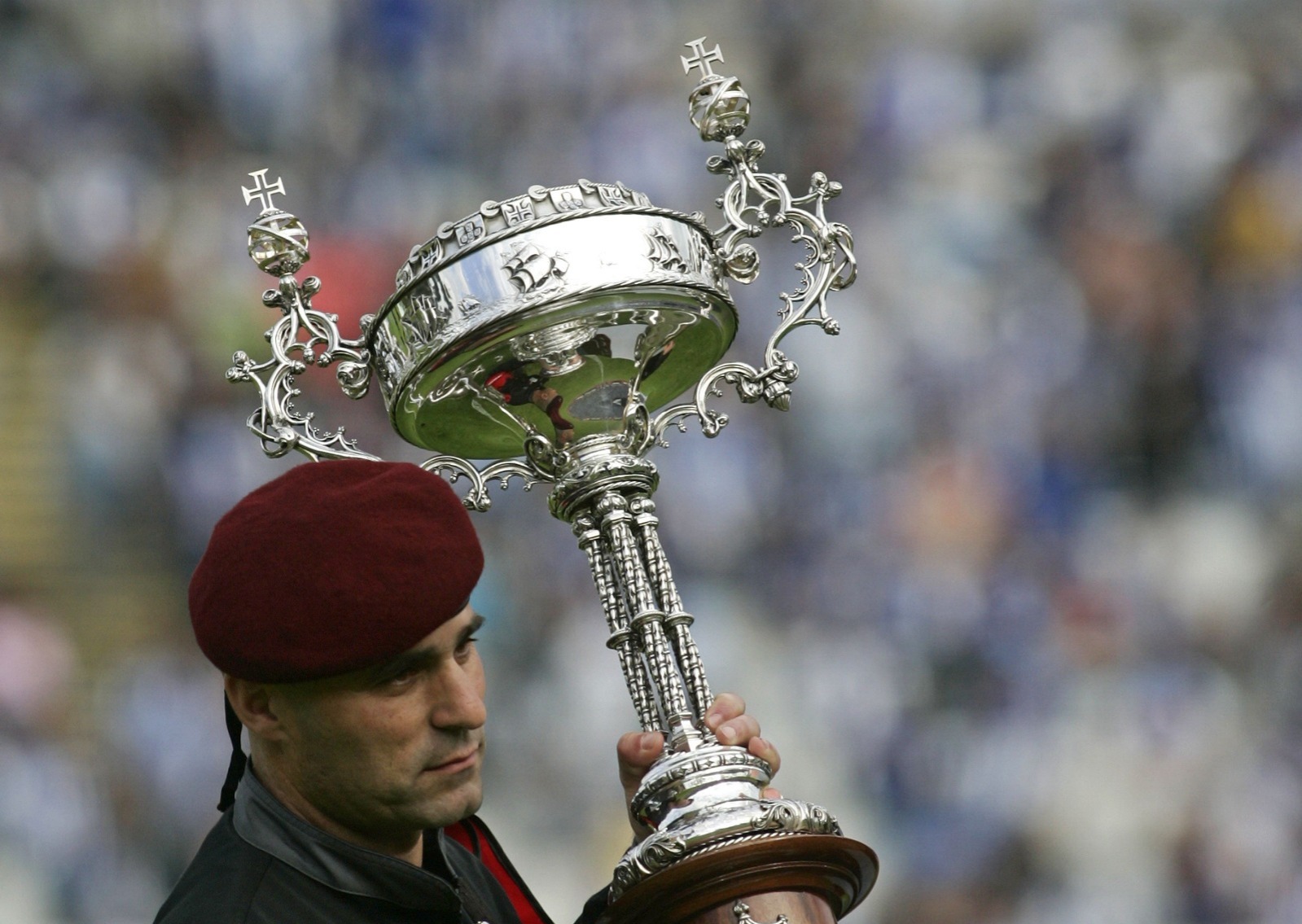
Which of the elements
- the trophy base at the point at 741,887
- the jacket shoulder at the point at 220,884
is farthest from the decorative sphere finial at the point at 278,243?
the trophy base at the point at 741,887

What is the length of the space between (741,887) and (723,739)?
19 cm

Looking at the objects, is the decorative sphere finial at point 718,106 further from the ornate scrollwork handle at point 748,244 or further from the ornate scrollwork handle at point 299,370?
the ornate scrollwork handle at point 299,370

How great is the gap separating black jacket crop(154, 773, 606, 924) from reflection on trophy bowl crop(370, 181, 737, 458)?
0.44 metres

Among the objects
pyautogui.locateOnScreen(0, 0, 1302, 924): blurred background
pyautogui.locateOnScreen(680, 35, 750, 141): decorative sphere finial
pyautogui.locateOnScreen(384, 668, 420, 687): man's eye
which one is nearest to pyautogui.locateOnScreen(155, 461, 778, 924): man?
pyautogui.locateOnScreen(384, 668, 420, 687): man's eye

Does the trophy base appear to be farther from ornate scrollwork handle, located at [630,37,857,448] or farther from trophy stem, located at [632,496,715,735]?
ornate scrollwork handle, located at [630,37,857,448]

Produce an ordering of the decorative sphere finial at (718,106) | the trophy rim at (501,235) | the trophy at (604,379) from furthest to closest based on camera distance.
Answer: the decorative sphere finial at (718,106)
the trophy rim at (501,235)
the trophy at (604,379)

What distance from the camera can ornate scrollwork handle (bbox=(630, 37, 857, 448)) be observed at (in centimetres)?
184

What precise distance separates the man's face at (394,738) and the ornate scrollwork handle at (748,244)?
0.41 metres

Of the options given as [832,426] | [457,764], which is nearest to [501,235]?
[457,764]

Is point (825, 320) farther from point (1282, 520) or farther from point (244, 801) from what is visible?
point (1282, 520)

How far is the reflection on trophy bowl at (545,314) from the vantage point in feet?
5.48

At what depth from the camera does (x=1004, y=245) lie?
4879 millimetres

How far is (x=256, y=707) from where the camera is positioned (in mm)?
1536

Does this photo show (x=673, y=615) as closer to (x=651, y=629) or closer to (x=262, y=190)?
(x=651, y=629)
